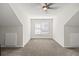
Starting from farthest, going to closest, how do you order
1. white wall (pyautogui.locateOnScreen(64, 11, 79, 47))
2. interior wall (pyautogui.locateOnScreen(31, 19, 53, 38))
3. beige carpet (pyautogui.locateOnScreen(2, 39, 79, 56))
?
interior wall (pyautogui.locateOnScreen(31, 19, 53, 38))
white wall (pyautogui.locateOnScreen(64, 11, 79, 47))
beige carpet (pyautogui.locateOnScreen(2, 39, 79, 56))

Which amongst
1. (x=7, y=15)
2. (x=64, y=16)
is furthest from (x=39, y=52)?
(x=64, y=16)

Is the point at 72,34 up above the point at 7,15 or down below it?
below

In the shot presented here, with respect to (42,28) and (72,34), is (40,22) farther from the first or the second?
(72,34)

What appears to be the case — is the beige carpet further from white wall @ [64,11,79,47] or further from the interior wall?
the interior wall

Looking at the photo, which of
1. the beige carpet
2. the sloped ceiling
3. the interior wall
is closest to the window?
the interior wall

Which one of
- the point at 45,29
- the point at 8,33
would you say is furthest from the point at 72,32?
the point at 45,29

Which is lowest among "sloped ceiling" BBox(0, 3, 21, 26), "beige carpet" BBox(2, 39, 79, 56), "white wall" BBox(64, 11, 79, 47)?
"beige carpet" BBox(2, 39, 79, 56)

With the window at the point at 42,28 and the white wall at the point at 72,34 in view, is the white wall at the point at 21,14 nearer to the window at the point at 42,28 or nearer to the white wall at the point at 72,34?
the white wall at the point at 72,34

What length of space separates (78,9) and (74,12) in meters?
0.29

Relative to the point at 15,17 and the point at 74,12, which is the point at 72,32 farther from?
the point at 15,17

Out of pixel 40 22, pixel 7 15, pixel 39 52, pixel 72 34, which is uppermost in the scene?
pixel 7 15

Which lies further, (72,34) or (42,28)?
(42,28)

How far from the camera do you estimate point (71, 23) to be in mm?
4465

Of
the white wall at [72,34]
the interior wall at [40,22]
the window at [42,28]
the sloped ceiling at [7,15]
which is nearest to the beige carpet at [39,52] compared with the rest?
the white wall at [72,34]
